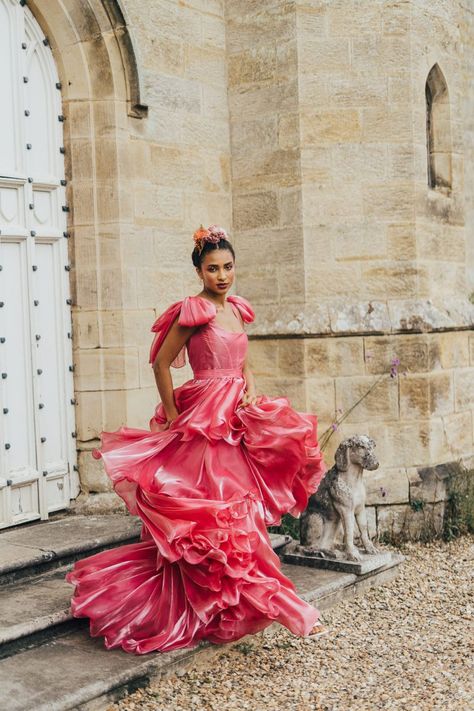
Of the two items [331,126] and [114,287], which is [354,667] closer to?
[114,287]

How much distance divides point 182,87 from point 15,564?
3441 millimetres

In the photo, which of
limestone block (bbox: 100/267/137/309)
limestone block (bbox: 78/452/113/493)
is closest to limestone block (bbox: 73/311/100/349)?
limestone block (bbox: 100/267/137/309)

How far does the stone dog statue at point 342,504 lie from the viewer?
5.32 meters

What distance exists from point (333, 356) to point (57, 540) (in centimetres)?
240

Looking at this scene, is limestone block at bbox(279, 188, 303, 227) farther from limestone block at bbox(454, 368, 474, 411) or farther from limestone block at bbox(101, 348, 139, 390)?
limestone block at bbox(454, 368, 474, 411)

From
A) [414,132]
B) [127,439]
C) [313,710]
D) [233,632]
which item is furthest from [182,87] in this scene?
[313,710]

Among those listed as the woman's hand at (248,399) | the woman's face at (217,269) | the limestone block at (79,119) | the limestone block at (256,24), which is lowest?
the woman's hand at (248,399)

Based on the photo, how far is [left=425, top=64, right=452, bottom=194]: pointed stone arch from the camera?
693 centimetres

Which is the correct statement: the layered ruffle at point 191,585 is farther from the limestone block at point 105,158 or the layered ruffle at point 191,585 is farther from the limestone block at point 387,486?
the limestone block at point 105,158

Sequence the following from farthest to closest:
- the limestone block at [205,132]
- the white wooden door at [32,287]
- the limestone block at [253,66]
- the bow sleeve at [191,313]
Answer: the limestone block at [253,66], the limestone block at [205,132], the white wooden door at [32,287], the bow sleeve at [191,313]

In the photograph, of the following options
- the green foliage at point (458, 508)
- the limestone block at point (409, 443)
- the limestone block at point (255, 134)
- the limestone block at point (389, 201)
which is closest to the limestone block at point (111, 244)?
the limestone block at point (255, 134)

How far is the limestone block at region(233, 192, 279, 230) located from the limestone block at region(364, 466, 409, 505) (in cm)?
195

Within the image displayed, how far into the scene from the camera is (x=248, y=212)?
6715 millimetres

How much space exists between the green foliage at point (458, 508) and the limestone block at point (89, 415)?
261 cm
